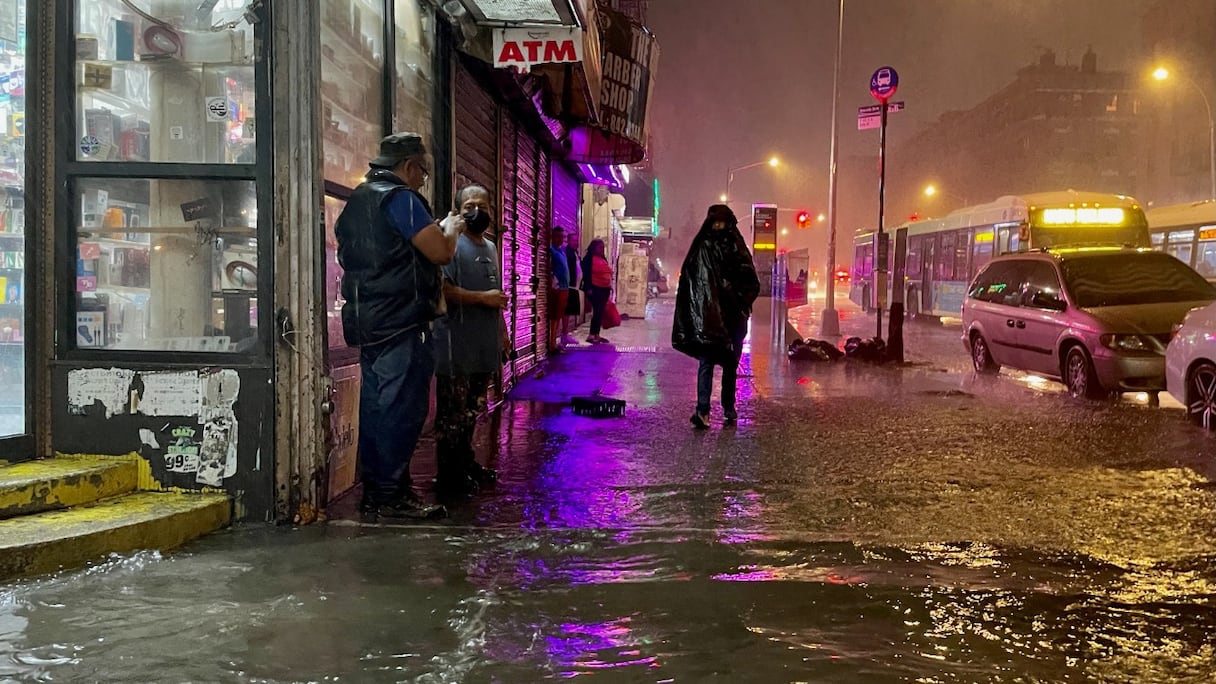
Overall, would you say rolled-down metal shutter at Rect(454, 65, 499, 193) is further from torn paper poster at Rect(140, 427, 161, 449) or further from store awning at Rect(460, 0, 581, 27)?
torn paper poster at Rect(140, 427, 161, 449)

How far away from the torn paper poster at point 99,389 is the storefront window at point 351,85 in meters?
1.56

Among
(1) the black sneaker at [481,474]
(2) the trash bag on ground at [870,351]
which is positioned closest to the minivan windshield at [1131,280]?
(2) the trash bag on ground at [870,351]

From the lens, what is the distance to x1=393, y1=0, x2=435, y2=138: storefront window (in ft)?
20.5

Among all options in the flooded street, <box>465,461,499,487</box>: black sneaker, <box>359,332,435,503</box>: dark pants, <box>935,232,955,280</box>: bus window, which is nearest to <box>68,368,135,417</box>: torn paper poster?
the flooded street

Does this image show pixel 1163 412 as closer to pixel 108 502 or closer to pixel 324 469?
pixel 324 469

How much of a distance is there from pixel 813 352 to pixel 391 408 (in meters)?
10.3

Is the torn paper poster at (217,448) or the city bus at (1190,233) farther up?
the city bus at (1190,233)

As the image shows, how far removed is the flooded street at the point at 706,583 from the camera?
119 inches

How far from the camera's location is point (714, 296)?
7512 mm

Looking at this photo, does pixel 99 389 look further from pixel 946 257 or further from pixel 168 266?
pixel 946 257

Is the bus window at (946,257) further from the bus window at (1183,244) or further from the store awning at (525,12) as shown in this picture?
the store awning at (525,12)

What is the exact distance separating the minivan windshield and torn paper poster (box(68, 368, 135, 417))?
9370mm

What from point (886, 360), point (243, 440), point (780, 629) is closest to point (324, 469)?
point (243, 440)

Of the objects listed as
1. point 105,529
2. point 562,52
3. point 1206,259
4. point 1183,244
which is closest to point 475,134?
point 562,52
